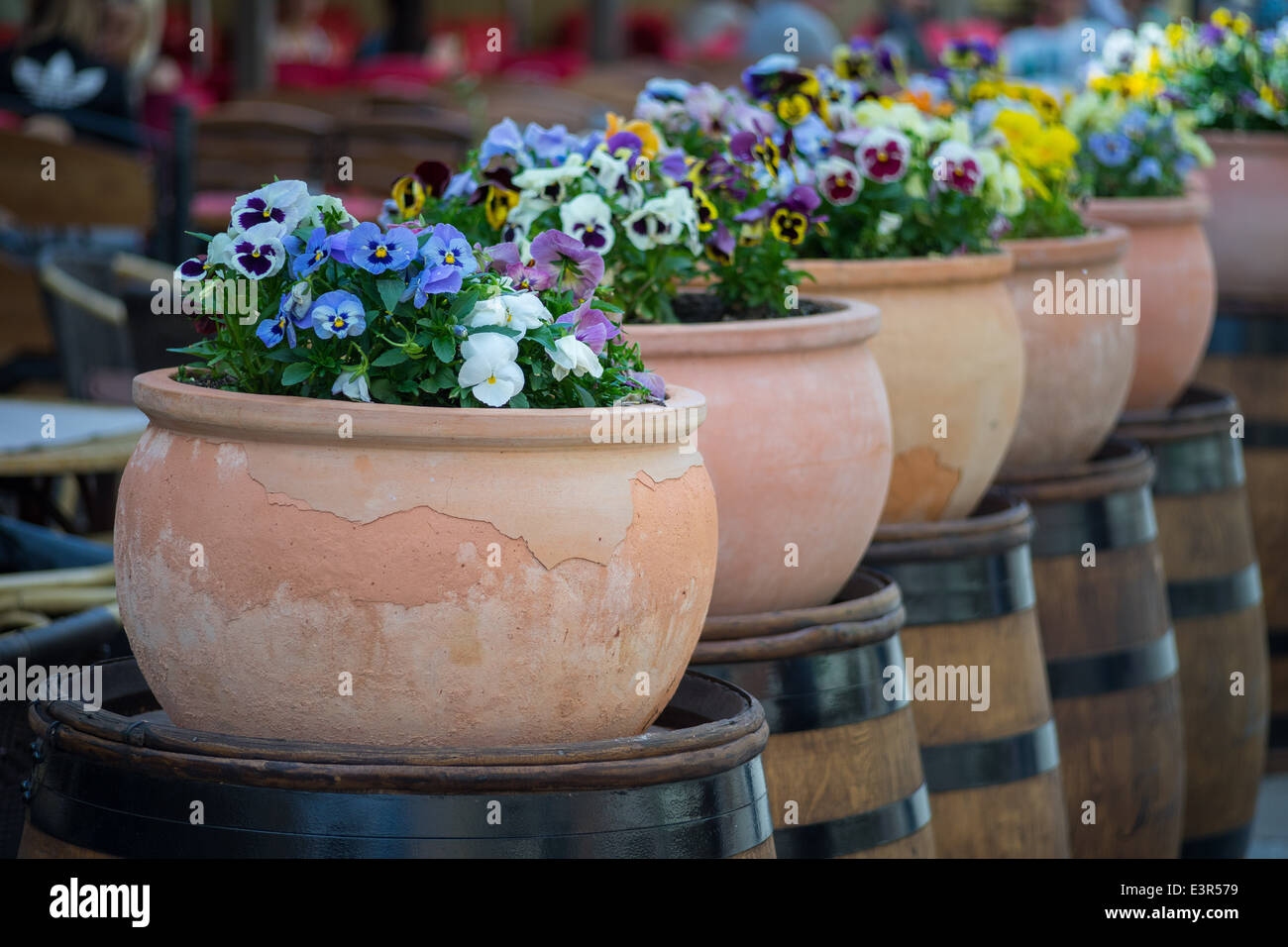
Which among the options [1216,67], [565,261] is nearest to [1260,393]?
[1216,67]

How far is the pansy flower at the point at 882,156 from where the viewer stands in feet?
9.40

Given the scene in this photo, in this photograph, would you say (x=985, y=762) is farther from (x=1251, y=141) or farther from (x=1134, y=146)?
(x=1251, y=141)

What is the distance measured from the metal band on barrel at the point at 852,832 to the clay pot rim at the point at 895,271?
29.2 inches

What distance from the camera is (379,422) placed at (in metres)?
1.64

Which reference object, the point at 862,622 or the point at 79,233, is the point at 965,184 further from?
the point at 79,233

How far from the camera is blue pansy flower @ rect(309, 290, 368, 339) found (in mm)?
1713

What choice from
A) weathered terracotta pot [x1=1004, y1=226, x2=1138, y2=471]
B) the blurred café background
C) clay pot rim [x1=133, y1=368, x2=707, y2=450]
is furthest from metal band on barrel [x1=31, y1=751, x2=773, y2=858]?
weathered terracotta pot [x1=1004, y1=226, x2=1138, y2=471]

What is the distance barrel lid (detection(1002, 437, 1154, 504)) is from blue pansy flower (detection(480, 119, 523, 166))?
3.46 feet

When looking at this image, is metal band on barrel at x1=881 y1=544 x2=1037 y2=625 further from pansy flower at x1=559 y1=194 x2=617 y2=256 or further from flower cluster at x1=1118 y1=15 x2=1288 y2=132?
flower cluster at x1=1118 y1=15 x2=1288 y2=132

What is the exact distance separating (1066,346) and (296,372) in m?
1.80

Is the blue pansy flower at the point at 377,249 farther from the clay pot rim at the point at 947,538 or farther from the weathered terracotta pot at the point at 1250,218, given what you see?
the weathered terracotta pot at the point at 1250,218

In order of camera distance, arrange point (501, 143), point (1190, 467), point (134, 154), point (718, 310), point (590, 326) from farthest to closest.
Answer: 1. point (134, 154)
2. point (1190, 467)
3. point (718, 310)
4. point (501, 143)
5. point (590, 326)

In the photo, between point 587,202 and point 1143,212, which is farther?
point 1143,212

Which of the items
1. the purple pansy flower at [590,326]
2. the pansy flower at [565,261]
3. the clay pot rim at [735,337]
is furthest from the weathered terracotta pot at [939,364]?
the purple pansy flower at [590,326]
